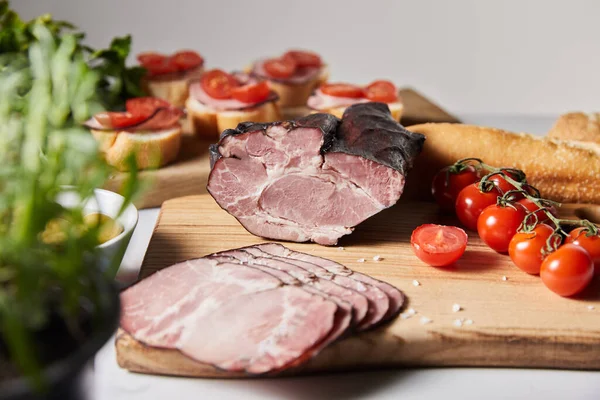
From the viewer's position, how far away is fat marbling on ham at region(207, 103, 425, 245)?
311 cm

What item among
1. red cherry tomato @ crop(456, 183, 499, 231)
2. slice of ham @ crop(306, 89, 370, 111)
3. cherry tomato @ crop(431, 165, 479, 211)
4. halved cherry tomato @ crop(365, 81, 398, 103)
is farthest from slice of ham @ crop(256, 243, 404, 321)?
halved cherry tomato @ crop(365, 81, 398, 103)

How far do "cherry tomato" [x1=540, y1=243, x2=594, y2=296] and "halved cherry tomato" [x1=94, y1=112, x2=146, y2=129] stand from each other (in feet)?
8.17

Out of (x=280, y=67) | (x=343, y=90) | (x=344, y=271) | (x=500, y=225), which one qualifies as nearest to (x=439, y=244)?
(x=500, y=225)

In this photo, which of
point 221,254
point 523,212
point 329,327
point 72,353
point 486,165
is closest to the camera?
point 72,353

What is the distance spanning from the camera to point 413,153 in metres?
3.36

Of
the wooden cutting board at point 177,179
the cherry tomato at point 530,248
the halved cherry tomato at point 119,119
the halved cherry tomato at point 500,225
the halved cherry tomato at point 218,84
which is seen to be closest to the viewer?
the cherry tomato at point 530,248

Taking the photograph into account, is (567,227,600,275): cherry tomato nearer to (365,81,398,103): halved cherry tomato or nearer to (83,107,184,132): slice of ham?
(365,81,398,103): halved cherry tomato

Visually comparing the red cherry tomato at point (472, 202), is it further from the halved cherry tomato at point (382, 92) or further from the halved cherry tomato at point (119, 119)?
the halved cherry tomato at point (119, 119)

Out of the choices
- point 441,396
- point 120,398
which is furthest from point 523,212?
point 120,398

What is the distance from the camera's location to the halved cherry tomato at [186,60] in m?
5.54

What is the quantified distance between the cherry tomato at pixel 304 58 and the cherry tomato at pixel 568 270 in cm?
334

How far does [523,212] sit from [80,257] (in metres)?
2.11

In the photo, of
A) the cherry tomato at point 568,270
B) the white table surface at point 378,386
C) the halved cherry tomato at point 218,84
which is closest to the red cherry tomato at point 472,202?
the cherry tomato at point 568,270

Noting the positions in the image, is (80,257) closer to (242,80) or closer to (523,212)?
(523,212)
